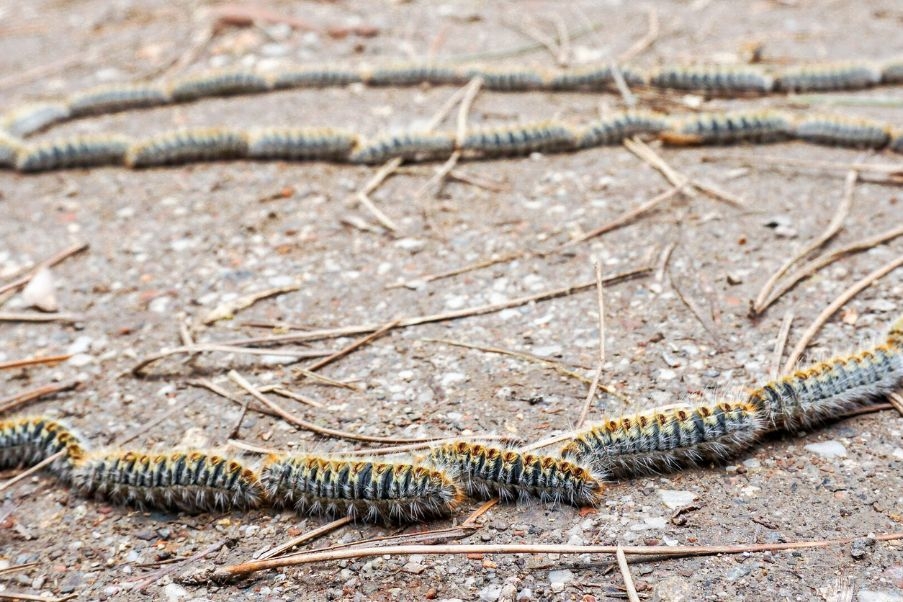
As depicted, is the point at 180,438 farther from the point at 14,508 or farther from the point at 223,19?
the point at 223,19

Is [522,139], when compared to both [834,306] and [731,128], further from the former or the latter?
[834,306]

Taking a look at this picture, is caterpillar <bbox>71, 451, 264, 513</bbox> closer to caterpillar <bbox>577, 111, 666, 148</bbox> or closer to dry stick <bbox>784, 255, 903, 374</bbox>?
dry stick <bbox>784, 255, 903, 374</bbox>

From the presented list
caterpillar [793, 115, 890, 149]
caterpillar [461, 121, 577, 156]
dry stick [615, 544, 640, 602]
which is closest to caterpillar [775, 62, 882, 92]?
caterpillar [793, 115, 890, 149]

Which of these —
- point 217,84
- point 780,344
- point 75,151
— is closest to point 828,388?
point 780,344

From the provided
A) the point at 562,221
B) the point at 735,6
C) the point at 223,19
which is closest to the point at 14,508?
the point at 562,221

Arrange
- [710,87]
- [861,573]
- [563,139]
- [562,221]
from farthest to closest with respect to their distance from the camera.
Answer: [710,87]
[563,139]
[562,221]
[861,573]
